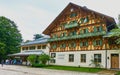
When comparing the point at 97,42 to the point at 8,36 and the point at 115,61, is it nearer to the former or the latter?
the point at 115,61

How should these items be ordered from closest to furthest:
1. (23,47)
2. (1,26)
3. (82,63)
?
1. (82,63)
2. (23,47)
3. (1,26)

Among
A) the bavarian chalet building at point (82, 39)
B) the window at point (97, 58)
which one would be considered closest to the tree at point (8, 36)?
the bavarian chalet building at point (82, 39)

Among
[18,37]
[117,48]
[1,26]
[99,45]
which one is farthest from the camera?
[18,37]

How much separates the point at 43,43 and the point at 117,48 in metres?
22.0

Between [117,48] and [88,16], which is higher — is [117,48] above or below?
below

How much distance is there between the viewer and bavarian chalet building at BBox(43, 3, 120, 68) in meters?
38.0

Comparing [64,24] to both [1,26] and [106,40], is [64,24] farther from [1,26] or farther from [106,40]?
[1,26]

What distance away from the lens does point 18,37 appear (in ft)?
276

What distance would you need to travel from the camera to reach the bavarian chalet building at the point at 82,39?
38.0 metres

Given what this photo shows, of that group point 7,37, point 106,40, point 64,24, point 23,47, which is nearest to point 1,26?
point 7,37

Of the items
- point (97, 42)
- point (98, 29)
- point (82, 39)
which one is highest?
point (98, 29)

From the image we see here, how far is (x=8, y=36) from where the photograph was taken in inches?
3027

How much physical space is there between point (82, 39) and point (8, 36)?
40.2 metres

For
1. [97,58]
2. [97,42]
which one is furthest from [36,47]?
[97,58]
